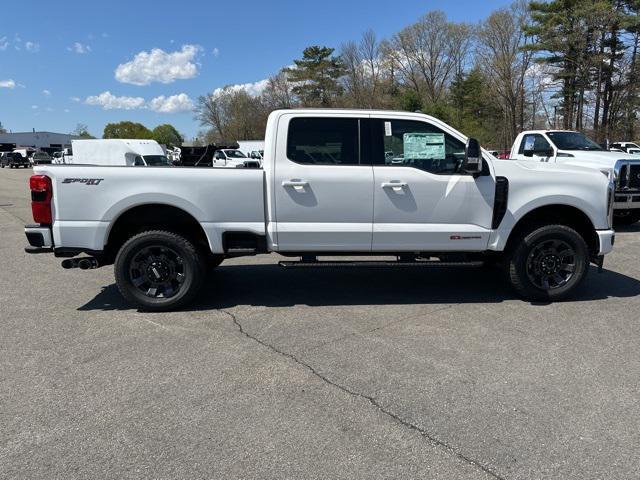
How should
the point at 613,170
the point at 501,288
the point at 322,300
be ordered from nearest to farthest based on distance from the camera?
the point at 322,300, the point at 501,288, the point at 613,170

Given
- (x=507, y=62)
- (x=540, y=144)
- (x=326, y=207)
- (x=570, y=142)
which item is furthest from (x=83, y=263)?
(x=507, y=62)

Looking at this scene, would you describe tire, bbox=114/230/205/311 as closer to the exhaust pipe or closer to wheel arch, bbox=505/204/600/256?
the exhaust pipe

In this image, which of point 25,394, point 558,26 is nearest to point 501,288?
point 25,394

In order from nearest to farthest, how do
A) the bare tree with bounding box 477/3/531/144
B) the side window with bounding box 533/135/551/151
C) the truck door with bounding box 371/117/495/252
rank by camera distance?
the truck door with bounding box 371/117/495/252 → the side window with bounding box 533/135/551/151 → the bare tree with bounding box 477/3/531/144

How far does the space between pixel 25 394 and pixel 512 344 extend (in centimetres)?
390

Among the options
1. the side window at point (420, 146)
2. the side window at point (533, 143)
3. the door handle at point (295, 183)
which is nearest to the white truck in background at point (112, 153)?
the side window at point (533, 143)

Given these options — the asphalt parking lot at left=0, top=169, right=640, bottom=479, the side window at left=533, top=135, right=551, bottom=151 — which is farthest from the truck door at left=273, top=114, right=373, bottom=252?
the side window at left=533, top=135, right=551, bottom=151

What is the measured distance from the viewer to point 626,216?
11039mm

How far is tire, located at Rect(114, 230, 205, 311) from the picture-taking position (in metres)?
5.04

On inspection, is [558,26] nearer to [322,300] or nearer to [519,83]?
[519,83]

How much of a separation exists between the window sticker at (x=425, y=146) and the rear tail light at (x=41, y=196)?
3.68 m

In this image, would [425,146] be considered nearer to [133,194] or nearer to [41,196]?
[133,194]

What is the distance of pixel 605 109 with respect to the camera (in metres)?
41.0

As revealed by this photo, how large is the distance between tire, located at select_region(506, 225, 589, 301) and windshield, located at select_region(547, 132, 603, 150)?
647cm
